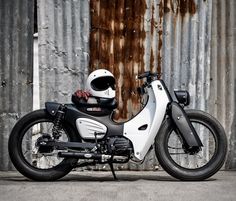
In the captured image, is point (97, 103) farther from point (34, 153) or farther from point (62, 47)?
point (34, 153)

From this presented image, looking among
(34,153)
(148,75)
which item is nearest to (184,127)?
(148,75)

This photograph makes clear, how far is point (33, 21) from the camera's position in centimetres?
836

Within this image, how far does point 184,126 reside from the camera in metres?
7.23

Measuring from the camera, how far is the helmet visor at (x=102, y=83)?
733 centimetres

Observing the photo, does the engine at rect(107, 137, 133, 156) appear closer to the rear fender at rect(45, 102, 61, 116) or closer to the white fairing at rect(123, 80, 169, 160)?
the white fairing at rect(123, 80, 169, 160)

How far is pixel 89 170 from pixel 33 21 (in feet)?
6.72

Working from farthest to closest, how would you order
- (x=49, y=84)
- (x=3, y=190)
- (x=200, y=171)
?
1. (x=49, y=84)
2. (x=200, y=171)
3. (x=3, y=190)

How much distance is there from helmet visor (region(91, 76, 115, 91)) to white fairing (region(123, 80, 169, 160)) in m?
0.47

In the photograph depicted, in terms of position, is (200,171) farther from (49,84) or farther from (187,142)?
(49,84)

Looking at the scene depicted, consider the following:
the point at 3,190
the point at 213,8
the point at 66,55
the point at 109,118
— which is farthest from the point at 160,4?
the point at 3,190

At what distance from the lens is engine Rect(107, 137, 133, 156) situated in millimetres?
7168

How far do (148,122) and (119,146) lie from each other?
43cm

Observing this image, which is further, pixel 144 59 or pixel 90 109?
pixel 144 59

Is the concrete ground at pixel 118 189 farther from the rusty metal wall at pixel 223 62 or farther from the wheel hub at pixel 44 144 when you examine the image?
the rusty metal wall at pixel 223 62
